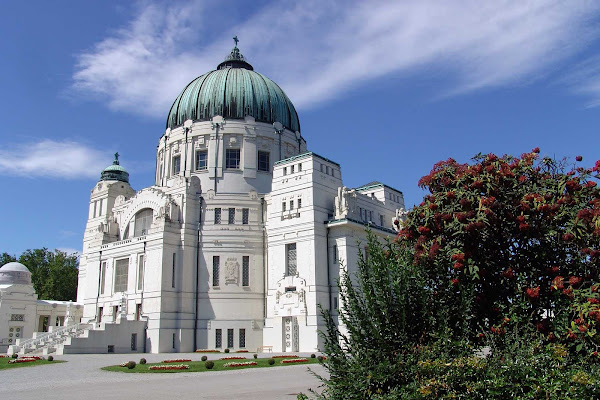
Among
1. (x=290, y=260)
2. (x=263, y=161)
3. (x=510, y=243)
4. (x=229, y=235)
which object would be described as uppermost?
(x=263, y=161)

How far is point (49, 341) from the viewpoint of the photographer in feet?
144

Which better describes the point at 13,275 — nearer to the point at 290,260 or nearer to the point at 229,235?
the point at 229,235

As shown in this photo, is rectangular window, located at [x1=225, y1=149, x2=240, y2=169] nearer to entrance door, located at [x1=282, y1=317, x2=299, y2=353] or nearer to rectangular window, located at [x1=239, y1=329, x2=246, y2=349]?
rectangular window, located at [x1=239, y1=329, x2=246, y2=349]

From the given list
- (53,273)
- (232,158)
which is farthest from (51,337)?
(53,273)

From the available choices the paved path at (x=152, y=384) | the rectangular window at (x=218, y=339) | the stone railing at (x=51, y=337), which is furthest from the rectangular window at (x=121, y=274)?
the paved path at (x=152, y=384)

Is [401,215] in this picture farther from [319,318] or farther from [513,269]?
[513,269]

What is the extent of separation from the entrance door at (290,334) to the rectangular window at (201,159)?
18.9 m

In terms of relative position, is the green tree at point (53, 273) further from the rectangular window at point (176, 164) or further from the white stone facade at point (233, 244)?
the rectangular window at point (176, 164)

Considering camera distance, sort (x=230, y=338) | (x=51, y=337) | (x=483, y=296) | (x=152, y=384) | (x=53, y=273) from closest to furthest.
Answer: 1. (x=483, y=296)
2. (x=152, y=384)
3. (x=51, y=337)
4. (x=230, y=338)
5. (x=53, y=273)

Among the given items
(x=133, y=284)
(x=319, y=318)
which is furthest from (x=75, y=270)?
(x=319, y=318)

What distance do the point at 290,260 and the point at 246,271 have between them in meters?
5.03

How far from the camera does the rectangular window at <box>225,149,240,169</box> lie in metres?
54.7

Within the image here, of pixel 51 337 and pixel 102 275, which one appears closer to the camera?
pixel 51 337

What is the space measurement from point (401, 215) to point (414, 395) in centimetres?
4346
